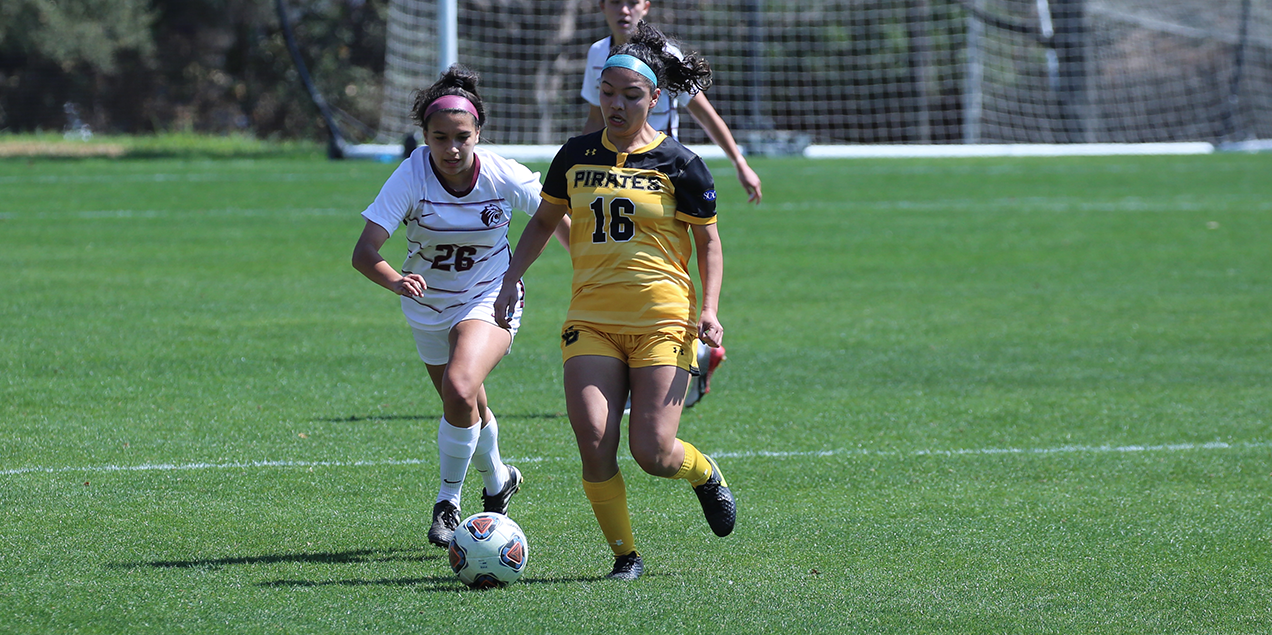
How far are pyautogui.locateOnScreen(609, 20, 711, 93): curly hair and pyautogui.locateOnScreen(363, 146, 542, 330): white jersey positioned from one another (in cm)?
75

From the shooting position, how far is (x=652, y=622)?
4.30 metres

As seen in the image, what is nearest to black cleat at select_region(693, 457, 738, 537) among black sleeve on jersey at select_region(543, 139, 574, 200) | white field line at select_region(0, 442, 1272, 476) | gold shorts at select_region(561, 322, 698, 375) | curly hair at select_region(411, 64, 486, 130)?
gold shorts at select_region(561, 322, 698, 375)

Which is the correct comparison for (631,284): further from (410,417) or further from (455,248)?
(410,417)

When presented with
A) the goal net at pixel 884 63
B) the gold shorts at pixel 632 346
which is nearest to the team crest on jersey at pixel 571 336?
the gold shorts at pixel 632 346

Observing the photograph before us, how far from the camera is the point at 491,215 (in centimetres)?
524

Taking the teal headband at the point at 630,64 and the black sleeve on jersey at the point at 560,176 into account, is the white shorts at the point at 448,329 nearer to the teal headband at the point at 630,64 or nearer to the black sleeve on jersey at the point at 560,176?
the black sleeve on jersey at the point at 560,176

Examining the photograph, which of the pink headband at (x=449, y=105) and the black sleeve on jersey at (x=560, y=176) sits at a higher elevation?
the pink headband at (x=449, y=105)

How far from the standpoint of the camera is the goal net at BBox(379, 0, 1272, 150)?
25594 mm

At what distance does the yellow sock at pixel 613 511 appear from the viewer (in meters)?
4.69

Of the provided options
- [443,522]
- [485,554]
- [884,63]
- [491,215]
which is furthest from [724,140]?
[884,63]

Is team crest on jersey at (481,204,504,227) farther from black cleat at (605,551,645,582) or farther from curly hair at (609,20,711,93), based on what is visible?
black cleat at (605,551,645,582)

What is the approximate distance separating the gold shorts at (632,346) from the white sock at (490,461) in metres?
0.81

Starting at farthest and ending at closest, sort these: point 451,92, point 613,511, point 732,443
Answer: point 732,443
point 451,92
point 613,511

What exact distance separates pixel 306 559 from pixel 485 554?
81 cm
